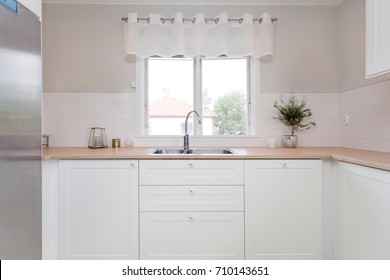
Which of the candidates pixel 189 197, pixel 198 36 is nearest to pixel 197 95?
pixel 198 36

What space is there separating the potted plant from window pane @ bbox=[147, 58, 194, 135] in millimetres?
921

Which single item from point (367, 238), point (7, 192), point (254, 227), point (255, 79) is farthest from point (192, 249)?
point (255, 79)

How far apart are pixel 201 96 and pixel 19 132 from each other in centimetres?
177

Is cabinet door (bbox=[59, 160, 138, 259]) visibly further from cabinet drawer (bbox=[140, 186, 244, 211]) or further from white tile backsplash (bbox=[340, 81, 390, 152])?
white tile backsplash (bbox=[340, 81, 390, 152])

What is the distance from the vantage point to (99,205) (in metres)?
1.78

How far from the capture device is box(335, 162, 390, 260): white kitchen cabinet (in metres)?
1.30

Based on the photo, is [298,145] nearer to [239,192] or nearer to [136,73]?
[239,192]

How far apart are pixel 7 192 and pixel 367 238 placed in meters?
1.88

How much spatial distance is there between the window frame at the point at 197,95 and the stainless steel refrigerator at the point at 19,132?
1288 mm

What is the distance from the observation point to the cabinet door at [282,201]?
1779 millimetres

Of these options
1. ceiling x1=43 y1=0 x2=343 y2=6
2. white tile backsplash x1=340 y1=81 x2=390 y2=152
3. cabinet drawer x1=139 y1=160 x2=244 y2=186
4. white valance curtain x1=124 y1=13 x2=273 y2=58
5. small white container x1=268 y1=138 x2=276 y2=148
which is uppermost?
ceiling x1=43 y1=0 x2=343 y2=6

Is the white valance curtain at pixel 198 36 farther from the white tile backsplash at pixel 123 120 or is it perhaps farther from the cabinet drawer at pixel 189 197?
the cabinet drawer at pixel 189 197

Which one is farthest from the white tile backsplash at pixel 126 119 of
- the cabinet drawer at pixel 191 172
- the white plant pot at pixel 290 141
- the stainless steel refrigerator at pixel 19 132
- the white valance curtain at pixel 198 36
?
the stainless steel refrigerator at pixel 19 132

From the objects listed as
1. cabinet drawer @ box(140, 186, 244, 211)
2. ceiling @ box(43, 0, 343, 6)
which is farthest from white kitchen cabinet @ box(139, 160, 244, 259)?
ceiling @ box(43, 0, 343, 6)
